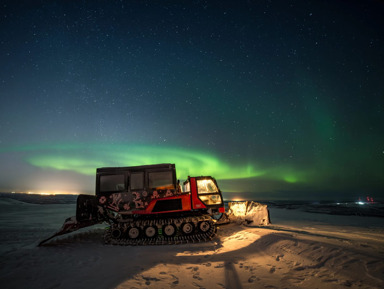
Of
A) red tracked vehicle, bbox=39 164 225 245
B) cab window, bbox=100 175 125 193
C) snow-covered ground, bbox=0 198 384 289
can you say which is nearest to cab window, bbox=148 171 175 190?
red tracked vehicle, bbox=39 164 225 245

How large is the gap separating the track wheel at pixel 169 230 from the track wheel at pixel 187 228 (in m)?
0.42

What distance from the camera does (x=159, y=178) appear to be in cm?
1001

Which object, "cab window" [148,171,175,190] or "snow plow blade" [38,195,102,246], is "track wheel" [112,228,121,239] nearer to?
"snow plow blade" [38,195,102,246]

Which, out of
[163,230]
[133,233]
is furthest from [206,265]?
[133,233]

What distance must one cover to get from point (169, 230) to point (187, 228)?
84 centimetres

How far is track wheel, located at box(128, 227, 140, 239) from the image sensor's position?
9102 millimetres

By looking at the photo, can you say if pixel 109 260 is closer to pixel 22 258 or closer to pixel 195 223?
pixel 22 258

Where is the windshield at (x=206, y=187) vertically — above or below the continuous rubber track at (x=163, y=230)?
Result: above

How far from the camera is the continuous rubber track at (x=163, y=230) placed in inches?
354

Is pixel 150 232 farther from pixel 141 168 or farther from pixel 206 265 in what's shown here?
pixel 206 265

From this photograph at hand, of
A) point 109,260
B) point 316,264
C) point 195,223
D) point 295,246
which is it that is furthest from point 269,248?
point 109,260

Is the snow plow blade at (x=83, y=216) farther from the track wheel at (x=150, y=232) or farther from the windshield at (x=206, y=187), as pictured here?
the windshield at (x=206, y=187)

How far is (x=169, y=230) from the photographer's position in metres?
9.10

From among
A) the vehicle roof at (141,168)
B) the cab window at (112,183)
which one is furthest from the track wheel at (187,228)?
the cab window at (112,183)
